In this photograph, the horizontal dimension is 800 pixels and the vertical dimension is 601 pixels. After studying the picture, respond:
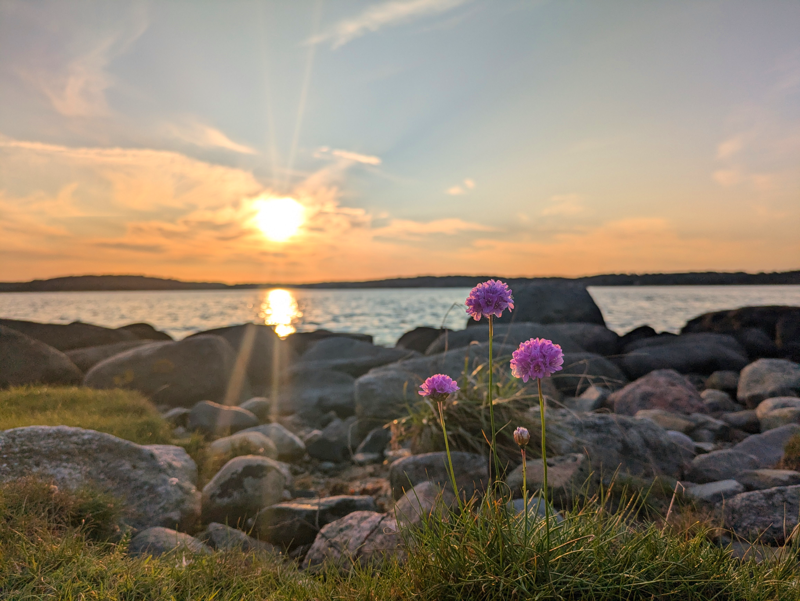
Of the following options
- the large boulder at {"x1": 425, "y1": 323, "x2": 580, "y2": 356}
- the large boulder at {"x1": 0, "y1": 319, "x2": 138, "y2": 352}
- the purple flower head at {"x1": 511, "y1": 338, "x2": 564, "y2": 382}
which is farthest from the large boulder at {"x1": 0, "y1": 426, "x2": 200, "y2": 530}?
the large boulder at {"x1": 0, "y1": 319, "x2": 138, "y2": 352}

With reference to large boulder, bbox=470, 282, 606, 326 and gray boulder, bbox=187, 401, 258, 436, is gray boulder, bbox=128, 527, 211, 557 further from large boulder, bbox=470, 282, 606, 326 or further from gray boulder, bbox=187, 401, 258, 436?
large boulder, bbox=470, 282, 606, 326

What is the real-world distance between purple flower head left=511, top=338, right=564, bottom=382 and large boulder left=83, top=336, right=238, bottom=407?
10.1 metres

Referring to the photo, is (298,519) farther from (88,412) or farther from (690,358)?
(690,358)

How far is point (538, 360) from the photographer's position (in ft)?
7.23

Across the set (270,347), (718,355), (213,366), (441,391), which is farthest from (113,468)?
(718,355)

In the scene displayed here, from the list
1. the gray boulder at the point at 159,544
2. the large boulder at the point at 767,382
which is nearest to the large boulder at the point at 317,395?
the gray boulder at the point at 159,544

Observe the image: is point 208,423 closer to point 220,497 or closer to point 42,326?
point 220,497

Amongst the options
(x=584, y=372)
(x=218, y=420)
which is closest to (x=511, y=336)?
(x=584, y=372)

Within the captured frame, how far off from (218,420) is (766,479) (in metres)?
7.66

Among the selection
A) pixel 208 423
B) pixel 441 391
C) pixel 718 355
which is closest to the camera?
pixel 441 391

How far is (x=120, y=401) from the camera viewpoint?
24.2 feet

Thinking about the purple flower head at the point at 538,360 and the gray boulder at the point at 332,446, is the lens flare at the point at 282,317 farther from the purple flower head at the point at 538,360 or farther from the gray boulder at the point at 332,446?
the purple flower head at the point at 538,360

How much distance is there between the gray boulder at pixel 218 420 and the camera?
795 centimetres

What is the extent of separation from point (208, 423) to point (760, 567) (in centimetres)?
760
